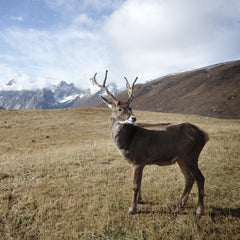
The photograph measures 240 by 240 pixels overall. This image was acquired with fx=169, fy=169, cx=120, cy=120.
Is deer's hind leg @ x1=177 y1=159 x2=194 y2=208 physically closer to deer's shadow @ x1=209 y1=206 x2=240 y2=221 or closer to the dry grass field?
the dry grass field

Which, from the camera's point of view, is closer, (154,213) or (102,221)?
(102,221)

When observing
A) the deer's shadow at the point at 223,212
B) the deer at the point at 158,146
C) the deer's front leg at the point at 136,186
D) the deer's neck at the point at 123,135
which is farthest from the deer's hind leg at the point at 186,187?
the deer's neck at the point at 123,135

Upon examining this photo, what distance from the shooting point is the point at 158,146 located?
5.21 metres

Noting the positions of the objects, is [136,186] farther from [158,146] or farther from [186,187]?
[186,187]

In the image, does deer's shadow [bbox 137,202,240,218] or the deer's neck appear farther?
the deer's neck

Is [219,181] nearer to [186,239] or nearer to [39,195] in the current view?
[186,239]

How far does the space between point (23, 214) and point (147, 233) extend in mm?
3581

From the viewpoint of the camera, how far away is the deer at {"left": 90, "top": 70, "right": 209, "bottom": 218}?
5098mm

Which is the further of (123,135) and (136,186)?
(123,135)

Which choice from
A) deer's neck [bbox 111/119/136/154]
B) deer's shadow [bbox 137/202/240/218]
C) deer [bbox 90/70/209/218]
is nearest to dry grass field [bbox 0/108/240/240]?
deer's shadow [bbox 137/202/240/218]

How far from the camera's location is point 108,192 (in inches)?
245

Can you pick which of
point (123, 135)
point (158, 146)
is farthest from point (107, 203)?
point (158, 146)

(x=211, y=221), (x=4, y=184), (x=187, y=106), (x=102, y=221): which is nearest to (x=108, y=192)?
(x=102, y=221)

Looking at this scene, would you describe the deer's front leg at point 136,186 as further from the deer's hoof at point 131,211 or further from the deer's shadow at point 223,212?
the deer's shadow at point 223,212
